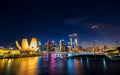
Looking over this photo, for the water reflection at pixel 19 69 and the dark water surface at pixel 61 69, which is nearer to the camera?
the dark water surface at pixel 61 69

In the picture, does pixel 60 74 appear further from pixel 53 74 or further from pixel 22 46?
pixel 22 46

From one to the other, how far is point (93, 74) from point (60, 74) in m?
3.95

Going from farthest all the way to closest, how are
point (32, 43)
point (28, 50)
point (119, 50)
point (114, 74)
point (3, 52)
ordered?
point (32, 43), point (28, 50), point (3, 52), point (119, 50), point (114, 74)

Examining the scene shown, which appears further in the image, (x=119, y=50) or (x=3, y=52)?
(x=3, y=52)

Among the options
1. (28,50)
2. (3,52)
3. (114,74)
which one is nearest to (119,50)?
(114,74)

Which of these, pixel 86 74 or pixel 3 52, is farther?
pixel 3 52

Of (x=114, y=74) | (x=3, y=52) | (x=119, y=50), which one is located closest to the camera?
(x=114, y=74)

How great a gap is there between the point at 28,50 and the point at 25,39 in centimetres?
1092

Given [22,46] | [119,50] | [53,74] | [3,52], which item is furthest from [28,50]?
[53,74]

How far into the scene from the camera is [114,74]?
18031mm

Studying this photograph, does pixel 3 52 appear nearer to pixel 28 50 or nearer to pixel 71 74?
pixel 28 50

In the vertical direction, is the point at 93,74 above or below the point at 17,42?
below

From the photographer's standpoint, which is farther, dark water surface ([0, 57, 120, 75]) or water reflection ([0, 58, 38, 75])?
water reflection ([0, 58, 38, 75])

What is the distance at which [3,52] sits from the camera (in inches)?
4235
